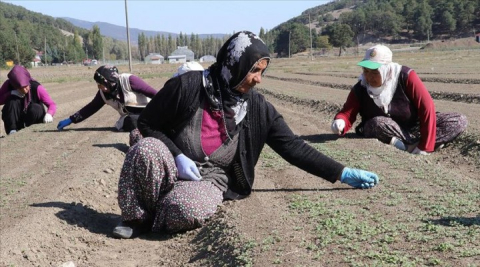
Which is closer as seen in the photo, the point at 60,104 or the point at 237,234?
the point at 237,234

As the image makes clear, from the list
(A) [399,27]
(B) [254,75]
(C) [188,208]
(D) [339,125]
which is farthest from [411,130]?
(A) [399,27]

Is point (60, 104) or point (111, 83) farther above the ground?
point (111, 83)

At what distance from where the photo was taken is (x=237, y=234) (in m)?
3.32

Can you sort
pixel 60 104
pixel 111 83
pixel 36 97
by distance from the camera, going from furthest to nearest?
1. pixel 60 104
2. pixel 36 97
3. pixel 111 83

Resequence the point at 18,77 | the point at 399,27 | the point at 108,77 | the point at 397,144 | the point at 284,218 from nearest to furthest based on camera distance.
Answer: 1. the point at 284,218
2. the point at 397,144
3. the point at 108,77
4. the point at 18,77
5. the point at 399,27

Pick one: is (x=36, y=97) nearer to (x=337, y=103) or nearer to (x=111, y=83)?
(x=111, y=83)

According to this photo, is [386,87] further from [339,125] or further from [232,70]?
[232,70]

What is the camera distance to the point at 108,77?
714 cm

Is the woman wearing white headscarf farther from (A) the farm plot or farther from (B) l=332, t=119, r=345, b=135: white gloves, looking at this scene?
(A) the farm plot

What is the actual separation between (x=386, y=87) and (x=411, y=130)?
675mm

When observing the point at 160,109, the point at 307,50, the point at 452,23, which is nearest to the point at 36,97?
the point at 160,109

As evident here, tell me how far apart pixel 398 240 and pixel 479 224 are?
Result: 0.50 metres

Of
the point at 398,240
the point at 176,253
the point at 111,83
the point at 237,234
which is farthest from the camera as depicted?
the point at 111,83

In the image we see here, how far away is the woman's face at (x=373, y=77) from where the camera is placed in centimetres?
578
